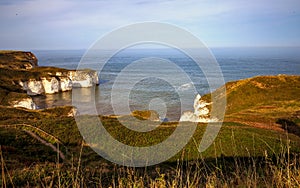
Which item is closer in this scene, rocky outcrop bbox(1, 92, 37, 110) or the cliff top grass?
the cliff top grass

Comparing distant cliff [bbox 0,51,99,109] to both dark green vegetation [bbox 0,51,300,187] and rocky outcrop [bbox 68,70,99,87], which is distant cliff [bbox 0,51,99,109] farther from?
dark green vegetation [bbox 0,51,300,187]

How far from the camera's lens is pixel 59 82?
312ft

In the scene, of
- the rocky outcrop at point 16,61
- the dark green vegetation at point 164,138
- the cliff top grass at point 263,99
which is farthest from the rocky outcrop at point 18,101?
the rocky outcrop at point 16,61

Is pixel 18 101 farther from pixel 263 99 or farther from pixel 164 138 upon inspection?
pixel 263 99

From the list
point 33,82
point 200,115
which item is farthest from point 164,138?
point 33,82

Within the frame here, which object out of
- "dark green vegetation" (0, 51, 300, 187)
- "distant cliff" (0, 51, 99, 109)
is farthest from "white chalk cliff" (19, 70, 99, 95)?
"dark green vegetation" (0, 51, 300, 187)

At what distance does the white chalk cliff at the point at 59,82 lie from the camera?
87.7 m

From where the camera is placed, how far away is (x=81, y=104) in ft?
244

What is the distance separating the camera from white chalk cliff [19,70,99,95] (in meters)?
87.7

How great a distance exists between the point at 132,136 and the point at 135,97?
53.1 metres

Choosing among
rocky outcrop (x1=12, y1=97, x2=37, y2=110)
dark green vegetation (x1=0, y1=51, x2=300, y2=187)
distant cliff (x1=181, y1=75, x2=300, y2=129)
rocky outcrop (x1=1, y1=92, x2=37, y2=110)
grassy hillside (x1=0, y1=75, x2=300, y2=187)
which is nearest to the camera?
dark green vegetation (x1=0, y1=51, x2=300, y2=187)

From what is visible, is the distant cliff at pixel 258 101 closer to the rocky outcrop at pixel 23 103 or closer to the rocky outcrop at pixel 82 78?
the rocky outcrop at pixel 23 103

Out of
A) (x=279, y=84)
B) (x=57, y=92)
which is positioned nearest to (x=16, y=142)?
(x=279, y=84)

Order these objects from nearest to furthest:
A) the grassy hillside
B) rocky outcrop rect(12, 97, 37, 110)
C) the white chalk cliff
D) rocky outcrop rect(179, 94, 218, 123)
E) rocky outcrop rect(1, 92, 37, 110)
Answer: the grassy hillside → rocky outcrop rect(179, 94, 218, 123) → rocky outcrop rect(1, 92, 37, 110) → rocky outcrop rect(12, 97, 37, 110) → the white chalk cliff
